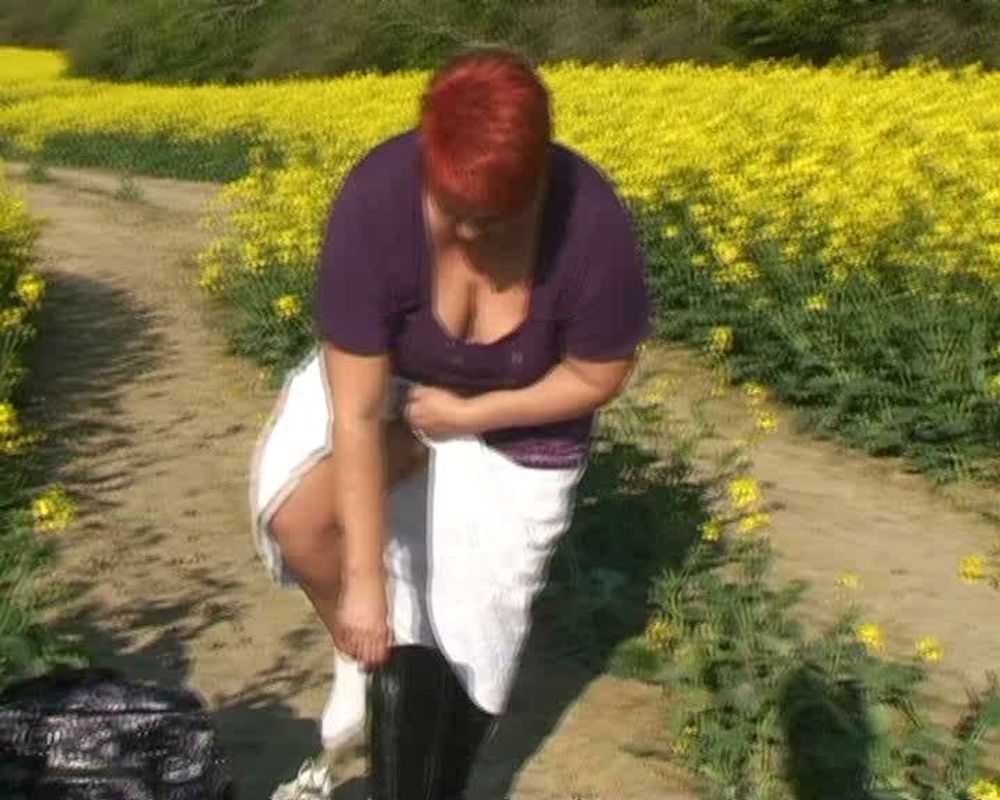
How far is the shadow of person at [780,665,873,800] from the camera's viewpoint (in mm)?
4402

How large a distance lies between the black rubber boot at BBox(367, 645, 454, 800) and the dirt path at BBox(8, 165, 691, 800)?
0.68 meters

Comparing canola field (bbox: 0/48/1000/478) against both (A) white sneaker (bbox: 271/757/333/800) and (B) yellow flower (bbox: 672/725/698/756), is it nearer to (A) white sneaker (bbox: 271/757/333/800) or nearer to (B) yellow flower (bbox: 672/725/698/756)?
(B) yellow flower (bbox: 672/725/698/756)

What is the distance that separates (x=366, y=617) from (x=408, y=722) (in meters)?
0.36

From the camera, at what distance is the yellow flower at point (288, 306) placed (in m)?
7.79

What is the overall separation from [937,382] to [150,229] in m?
6.78

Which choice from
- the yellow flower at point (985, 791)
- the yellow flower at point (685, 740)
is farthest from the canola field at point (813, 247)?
the yellow flower at point (985, 791)

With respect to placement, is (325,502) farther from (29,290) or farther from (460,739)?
(29,290)

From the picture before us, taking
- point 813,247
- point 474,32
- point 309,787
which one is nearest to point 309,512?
point 309,787

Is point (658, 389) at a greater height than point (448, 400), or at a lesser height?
lesser

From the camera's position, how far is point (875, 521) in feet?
21.6

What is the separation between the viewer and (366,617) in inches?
133

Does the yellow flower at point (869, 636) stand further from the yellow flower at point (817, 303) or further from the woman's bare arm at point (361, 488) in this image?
the yellow flower at point (817, 303)

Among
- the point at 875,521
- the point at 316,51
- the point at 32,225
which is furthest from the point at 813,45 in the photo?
the point at 875,521

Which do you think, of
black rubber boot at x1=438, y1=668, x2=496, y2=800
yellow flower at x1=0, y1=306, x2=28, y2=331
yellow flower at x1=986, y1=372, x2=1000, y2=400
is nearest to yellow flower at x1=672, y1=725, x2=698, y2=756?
black rubber boot at x1=438, y1=668, x2=496, y2=800
